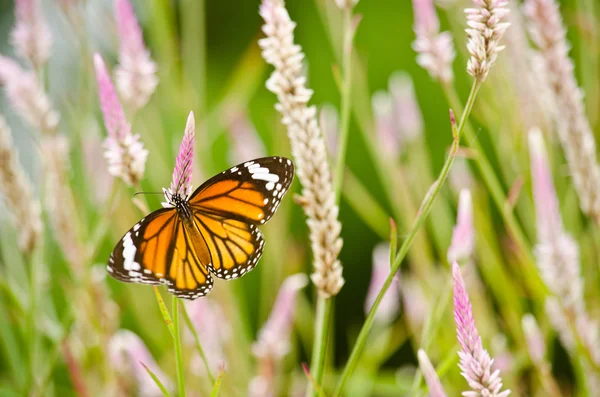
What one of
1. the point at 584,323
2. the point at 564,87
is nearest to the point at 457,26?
the point at 564,87

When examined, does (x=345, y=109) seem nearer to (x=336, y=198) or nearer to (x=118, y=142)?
(x=336, y=198)

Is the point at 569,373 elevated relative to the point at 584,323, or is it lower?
lower

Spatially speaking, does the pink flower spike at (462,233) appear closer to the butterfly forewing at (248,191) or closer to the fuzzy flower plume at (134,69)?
the butterfly forewing at (248,191)

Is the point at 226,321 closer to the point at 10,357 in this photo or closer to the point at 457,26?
the point at 10,357

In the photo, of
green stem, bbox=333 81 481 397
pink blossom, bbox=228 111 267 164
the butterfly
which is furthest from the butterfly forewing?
pink blossom, bbox=228 111 267 164

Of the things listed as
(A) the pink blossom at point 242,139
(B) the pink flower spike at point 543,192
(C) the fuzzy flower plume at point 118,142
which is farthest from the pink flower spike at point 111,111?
(A) the pink blossom at point 242,139
